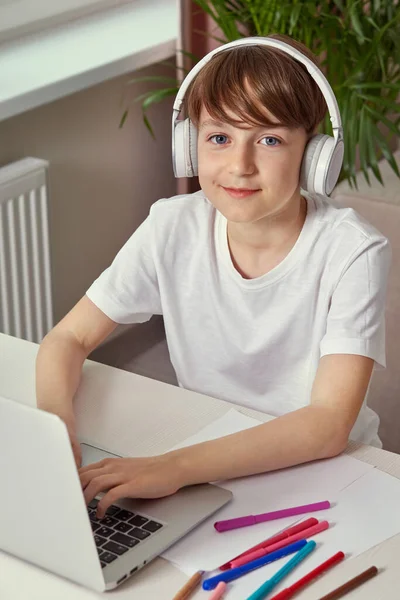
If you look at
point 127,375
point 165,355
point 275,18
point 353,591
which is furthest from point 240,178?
point 165,355

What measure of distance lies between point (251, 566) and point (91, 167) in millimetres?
1774

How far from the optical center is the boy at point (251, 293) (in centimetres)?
117

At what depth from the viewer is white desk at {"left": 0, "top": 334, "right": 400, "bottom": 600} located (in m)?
0.94

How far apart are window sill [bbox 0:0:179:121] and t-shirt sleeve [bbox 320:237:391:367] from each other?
111 centimetres

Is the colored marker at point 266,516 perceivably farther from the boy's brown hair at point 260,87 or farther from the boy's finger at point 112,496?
the boy's brown hair at point 260,87

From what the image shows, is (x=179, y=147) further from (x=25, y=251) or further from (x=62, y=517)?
(x=25, y=251)

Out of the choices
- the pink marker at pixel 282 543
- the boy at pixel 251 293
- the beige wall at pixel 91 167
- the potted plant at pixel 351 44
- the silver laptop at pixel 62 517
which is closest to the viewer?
the silver laptop at pixel 62 517

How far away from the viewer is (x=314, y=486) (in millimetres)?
1112

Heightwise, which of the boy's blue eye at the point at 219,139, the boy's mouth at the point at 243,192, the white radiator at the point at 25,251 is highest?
the boy's blue eye at the point at 219,139

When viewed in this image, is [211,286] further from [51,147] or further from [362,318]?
[51,147]

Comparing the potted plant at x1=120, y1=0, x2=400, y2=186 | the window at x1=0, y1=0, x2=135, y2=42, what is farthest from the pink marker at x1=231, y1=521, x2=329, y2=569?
the window at x1=0, y1=0, x2=135, y2=42

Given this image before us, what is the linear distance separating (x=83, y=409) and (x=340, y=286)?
40 centimetres

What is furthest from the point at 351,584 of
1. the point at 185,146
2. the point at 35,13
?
the point at 35,13

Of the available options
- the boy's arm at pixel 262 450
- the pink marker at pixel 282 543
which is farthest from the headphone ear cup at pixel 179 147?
the pink marker at pixel 282 543
